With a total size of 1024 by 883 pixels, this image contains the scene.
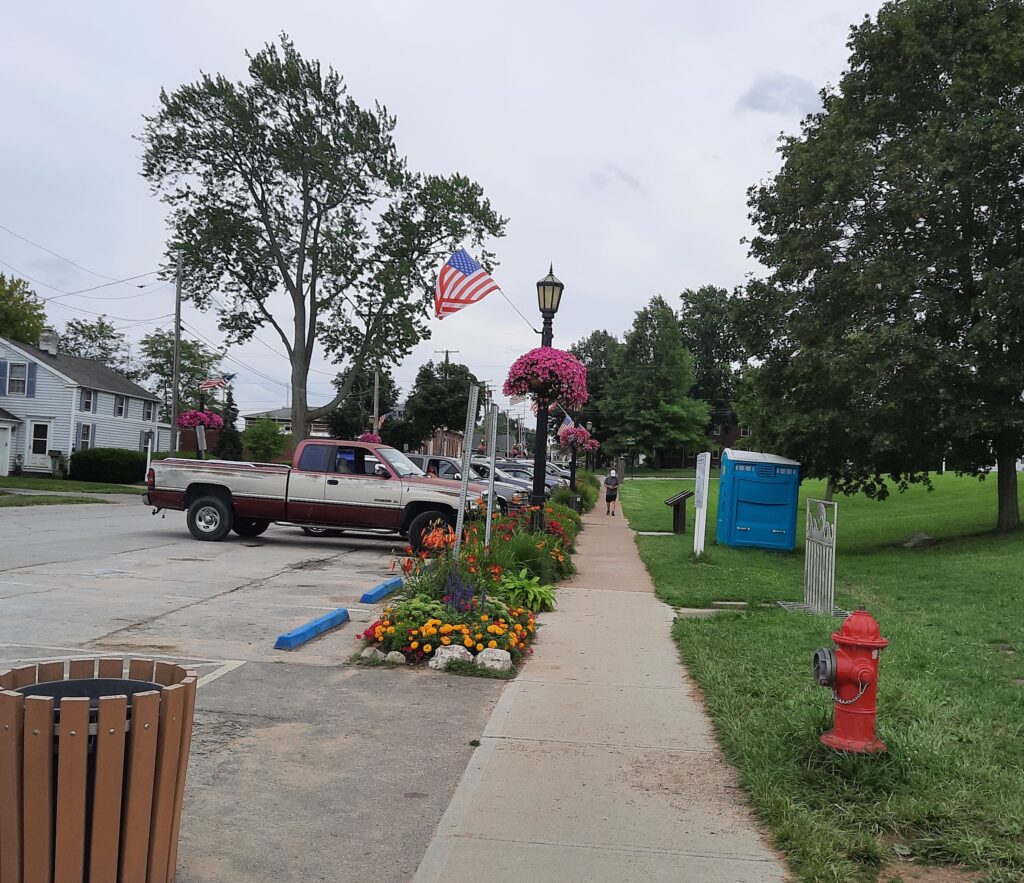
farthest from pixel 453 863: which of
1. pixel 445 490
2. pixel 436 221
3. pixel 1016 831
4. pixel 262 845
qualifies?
pixel 436 221

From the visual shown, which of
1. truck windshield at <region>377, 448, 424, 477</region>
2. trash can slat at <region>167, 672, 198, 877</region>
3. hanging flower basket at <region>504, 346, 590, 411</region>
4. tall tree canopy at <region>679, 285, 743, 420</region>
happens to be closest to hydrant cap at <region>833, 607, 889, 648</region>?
trash can slat at <region>167, 672, 198, 877</region>

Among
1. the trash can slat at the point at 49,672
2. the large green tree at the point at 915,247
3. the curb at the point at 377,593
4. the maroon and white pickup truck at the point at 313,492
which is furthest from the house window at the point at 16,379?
the trash can slat at the point at 49,672

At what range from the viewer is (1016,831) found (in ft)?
13.6

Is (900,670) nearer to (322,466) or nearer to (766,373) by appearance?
(322,466)

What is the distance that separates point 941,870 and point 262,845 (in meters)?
2.80

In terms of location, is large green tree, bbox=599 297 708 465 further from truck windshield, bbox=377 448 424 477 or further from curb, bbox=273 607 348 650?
curb, bbox=273 607 348 650

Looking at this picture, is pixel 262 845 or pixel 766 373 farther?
pixel 766 373

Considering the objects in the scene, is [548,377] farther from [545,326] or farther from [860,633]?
[860,633]

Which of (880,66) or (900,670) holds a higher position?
(880,66)

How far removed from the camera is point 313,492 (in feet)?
56.3

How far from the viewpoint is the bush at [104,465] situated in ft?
145

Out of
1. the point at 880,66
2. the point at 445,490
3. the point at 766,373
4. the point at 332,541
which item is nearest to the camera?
the point at 445,490

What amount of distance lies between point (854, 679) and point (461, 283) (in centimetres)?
1078

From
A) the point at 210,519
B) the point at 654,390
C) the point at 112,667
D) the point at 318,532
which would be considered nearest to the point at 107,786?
the point at 112,667
